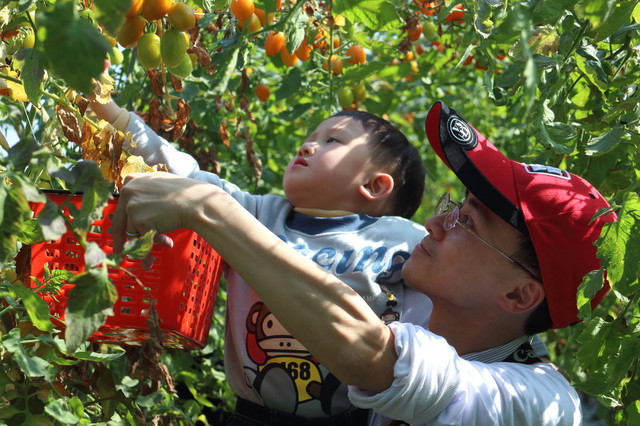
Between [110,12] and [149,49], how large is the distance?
2.04ft

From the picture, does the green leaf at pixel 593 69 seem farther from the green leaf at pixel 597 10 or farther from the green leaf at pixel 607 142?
the green leaf at pixel 597 10

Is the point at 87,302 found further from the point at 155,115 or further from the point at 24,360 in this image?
the point at 155,115

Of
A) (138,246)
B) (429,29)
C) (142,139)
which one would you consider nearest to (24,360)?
(138,246)

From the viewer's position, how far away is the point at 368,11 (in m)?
1.54

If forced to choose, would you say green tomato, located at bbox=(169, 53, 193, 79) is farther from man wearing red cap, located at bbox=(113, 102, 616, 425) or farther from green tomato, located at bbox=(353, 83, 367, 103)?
green tomato, located at bbox=(353, 83, 367, 103)

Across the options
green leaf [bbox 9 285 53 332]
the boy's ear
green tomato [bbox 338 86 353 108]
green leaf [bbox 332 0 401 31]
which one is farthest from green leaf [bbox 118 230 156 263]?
green tomato [bbox 338 86 353 108]

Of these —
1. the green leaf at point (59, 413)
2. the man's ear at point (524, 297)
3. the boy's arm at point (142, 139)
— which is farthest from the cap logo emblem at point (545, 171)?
the green leaf at point (59, 413)

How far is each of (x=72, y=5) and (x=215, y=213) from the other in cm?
51

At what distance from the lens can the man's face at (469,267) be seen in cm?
141

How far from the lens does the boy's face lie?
1772 millimetres

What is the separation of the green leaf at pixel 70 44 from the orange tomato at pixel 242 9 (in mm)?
917

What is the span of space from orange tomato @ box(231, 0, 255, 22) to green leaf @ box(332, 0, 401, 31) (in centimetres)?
18

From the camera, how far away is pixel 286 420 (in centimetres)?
160

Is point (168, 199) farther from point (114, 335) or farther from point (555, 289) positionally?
point (555, 289)
